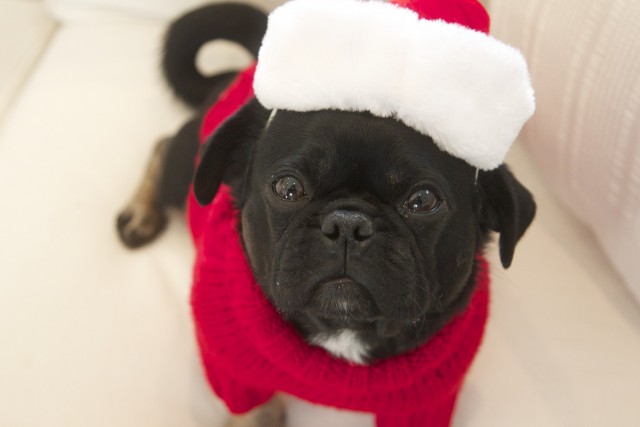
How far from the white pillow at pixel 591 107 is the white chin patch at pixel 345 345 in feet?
1.97

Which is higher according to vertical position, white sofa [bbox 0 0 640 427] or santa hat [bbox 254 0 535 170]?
santa hat [bbox 254 0 535 170]

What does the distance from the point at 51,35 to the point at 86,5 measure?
14 cm

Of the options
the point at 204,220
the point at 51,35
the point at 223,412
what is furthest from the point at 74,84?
the point at 223,412

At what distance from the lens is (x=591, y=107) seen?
1281 mm

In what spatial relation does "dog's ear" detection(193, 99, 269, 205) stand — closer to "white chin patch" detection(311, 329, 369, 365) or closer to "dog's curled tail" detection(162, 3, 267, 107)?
"white chin patch" detection(311, 329, 369, 365)

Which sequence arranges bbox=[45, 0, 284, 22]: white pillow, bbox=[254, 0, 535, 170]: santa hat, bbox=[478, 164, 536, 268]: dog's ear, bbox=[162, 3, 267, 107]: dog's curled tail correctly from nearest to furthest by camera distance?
bbox=[254, 0, 535, 170]: santa hat < bbox=[478, 164, 536, 268]: dog's ear < bbox=[162, 3, 267, 107]: dog's curled tail < bbox=[45, 0, 284, 22]: white pillow

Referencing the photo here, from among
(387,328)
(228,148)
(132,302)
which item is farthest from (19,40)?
(387,328)

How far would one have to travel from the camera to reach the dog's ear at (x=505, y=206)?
3.35 feet

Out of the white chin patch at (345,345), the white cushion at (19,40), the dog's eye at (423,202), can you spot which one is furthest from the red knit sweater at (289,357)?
the white cushion at (19,40)

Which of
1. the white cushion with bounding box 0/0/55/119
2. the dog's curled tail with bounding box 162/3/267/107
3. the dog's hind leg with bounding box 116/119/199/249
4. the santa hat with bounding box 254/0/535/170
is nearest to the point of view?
the santa hat with bounding box 254/0/535/170

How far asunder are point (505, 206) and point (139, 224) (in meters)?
0.86

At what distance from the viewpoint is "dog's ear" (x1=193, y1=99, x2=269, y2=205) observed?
106cm

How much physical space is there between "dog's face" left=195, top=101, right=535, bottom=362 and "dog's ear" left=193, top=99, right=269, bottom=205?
5 centimetres

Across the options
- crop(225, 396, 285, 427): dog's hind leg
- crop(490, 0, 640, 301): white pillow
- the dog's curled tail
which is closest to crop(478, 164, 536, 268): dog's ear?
crop(490, 0, 640, 301): white pillow
